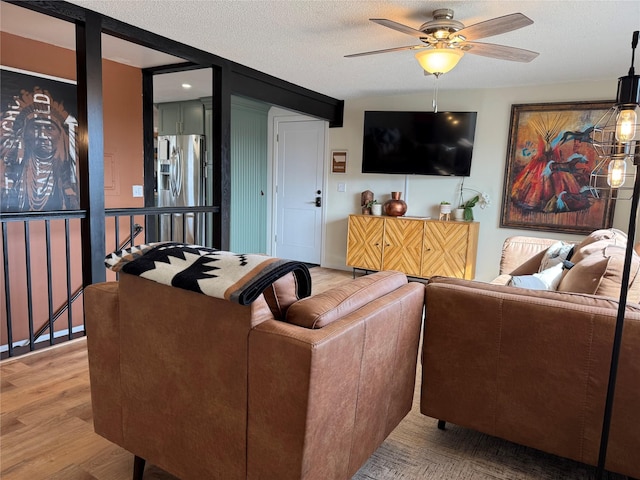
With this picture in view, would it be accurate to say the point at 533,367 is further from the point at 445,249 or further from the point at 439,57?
the point at 445,249

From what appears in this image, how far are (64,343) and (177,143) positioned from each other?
10.3 feet

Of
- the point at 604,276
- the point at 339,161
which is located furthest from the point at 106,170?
the point at 604,276

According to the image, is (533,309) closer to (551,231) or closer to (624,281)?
(624,281)

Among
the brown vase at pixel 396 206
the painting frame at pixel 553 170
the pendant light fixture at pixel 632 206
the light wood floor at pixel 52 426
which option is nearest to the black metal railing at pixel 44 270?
the light wood floor at pixel 52 426

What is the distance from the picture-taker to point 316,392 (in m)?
1.18

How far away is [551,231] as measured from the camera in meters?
4.71

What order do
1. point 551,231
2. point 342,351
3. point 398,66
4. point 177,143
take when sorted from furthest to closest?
point 177,143
point 551,231
point 398,66
point 342,351

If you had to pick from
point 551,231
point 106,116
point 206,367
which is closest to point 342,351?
point 206,367

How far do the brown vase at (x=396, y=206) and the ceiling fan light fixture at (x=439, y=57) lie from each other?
104 inches

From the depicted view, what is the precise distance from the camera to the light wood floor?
1.77 metres

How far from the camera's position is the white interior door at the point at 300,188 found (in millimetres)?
6121

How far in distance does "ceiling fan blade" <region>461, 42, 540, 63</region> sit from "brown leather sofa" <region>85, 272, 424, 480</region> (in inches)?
72.6

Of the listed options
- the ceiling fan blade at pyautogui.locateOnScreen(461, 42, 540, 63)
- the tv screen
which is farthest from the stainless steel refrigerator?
the ceiling fan blade at pyautogui.locateOnScreen(461, 42, 540, 63)

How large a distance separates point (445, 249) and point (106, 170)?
3.60 metres
